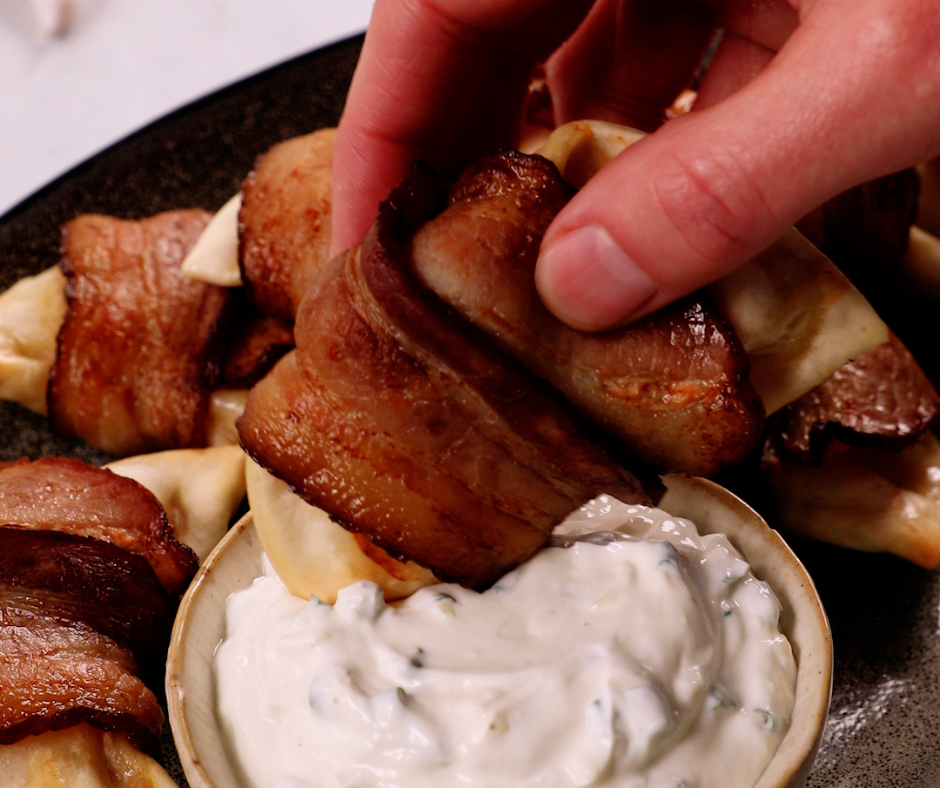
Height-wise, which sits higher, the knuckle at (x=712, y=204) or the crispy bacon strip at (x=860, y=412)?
the knuckle at (x=712, y=204)

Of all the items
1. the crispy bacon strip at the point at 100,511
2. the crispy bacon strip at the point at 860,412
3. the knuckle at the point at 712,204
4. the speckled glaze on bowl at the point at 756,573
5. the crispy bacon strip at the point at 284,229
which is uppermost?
the knuckle at the point at 712,204

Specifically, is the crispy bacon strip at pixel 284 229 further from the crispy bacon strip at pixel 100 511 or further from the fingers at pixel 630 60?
the fingers at pixel 630 60

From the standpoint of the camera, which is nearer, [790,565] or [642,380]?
[642,380]

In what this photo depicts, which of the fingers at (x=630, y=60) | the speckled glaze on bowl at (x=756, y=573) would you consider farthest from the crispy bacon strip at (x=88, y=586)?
the fingers at (x=630, y=60)

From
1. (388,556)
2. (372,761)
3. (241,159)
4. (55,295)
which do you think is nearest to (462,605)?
(388,556)

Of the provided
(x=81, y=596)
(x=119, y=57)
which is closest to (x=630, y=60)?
(x=81, y=596)

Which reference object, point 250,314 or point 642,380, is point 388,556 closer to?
point 642,380

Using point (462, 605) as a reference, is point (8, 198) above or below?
above

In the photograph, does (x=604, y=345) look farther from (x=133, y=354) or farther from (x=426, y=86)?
(x=133, y=354)
